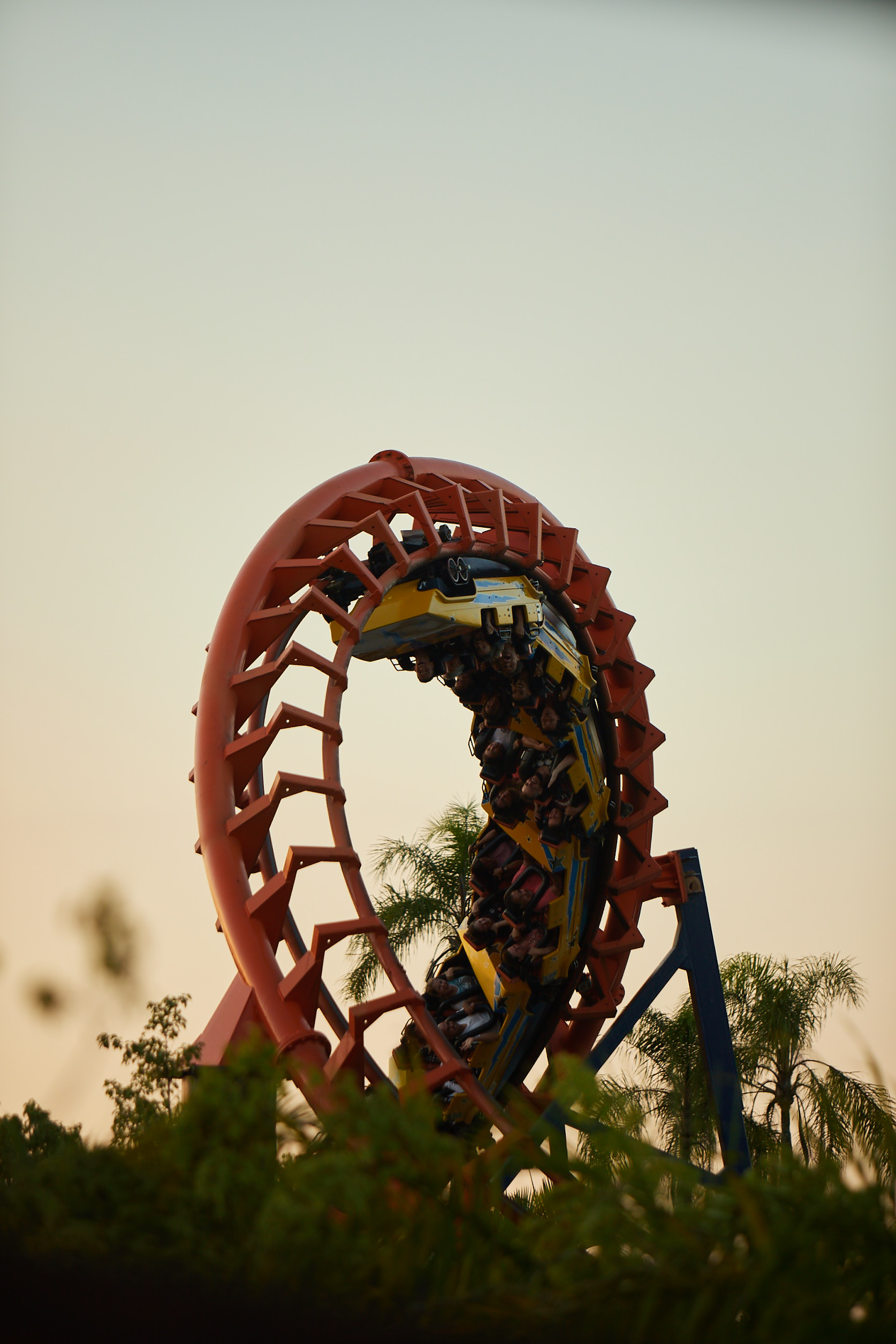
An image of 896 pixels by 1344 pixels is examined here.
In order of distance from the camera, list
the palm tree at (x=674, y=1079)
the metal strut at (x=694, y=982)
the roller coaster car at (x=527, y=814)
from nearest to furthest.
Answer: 1. the roller coaster car at (x=527, y=814)
2. the metal strut at (x=694, y=982)
3. the palm tree at (x=674, y=1079)

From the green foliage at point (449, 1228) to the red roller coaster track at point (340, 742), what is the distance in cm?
104

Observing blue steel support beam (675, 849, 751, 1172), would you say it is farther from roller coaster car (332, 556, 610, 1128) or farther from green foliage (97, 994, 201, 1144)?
green foliage (97, 994, 201, 1144)

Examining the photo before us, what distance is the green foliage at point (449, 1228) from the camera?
7.81ft

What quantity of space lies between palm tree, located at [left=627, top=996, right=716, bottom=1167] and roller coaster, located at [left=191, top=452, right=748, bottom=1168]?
3192 mm

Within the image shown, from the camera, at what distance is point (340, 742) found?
6449 millimetres

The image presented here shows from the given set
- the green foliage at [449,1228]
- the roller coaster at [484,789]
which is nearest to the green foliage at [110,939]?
the roller coaster at [484,789]

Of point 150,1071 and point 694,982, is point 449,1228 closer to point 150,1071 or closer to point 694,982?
point 150,1071

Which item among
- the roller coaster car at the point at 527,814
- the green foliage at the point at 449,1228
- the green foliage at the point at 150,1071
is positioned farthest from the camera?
the roller coaster car at the point at 527,814

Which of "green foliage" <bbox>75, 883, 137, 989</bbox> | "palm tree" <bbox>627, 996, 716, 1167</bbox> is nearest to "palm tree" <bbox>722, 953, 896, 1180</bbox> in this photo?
"palm tree" <bbox>627, 996, 716, 1167</bbox>

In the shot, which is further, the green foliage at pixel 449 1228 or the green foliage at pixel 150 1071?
the green foliage at pixel 150 1071

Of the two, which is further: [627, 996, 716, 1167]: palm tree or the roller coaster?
[627, 996, 716, 1167]: palm tree

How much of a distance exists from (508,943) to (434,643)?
2223mm

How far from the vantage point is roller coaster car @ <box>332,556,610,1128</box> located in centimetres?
777

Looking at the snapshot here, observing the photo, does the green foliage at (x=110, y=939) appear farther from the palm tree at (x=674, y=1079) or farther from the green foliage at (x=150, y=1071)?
the palm tree at (x=674, y=1079)
